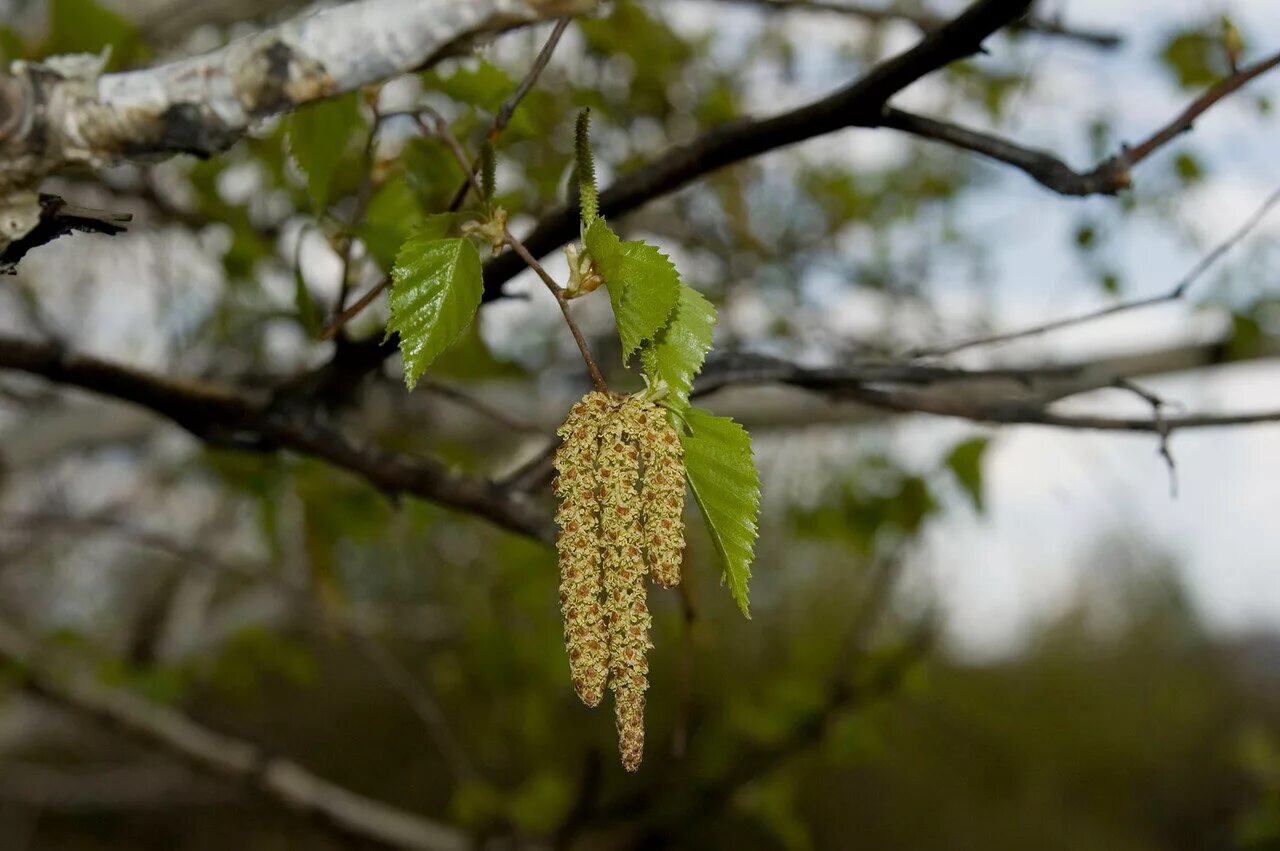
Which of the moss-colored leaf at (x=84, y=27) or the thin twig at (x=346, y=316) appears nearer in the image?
the thin twig at (x=346, y=316)

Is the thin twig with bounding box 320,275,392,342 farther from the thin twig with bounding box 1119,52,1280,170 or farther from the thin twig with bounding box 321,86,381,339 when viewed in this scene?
the thin twig with bounding box 1119,52,1280,170

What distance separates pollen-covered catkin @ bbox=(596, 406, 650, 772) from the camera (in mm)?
511

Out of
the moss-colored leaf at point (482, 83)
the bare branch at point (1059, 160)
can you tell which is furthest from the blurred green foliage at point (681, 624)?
the bare branch at point (1059, 160)

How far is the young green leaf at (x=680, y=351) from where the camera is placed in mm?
539

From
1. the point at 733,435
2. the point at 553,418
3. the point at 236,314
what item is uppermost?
the point at 236,314

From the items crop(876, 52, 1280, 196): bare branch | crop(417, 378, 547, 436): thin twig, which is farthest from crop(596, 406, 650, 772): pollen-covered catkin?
crop(417, 378, 547, 436): thin twig

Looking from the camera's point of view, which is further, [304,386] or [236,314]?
[236,314]

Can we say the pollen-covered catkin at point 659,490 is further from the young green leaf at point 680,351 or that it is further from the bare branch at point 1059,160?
the bare branch at point 1059,160

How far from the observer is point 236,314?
8.18 ft

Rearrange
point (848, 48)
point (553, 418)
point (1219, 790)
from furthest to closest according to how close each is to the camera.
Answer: point (1219, 790), point (848, 48), point (553, 418)

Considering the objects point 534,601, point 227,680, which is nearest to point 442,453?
point 534,601

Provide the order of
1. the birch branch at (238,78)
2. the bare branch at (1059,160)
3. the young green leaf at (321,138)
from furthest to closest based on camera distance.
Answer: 1. the young green leaf at (321,138)
2. the bare branch at (1059,160)
3. the birch branch at (238,78)

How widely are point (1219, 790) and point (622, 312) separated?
18.8 feet

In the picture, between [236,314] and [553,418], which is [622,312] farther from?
[236,314]
